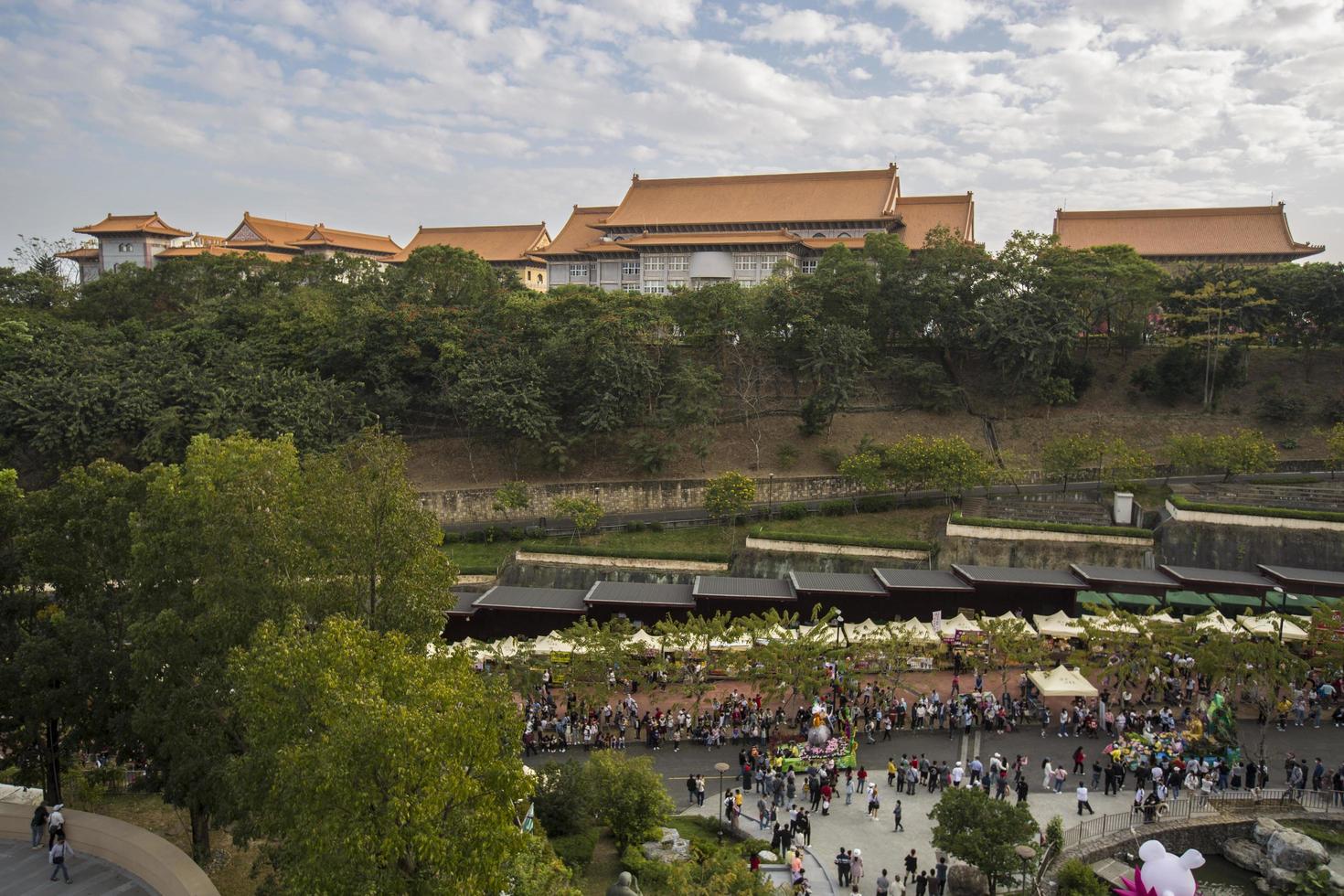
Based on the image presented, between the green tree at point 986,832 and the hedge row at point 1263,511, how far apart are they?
19.7 metres

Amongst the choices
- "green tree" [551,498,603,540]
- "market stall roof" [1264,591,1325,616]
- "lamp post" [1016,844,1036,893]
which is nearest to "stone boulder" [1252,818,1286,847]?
"lamp post" [1016,844,1036,893]

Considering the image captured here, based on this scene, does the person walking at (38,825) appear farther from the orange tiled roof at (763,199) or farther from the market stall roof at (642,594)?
the orange tiled roof at (763,199)

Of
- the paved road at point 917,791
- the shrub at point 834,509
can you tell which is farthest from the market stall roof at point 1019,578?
the shrub at point 834,509

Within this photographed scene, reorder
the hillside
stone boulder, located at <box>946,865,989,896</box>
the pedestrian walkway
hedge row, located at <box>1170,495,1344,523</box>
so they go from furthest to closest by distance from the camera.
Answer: the hillside, hedge row, located at <box>1170,495,1344,523</box>, stone boulder, located at <box>946,865,989,896</box>, the pedestrian walkway

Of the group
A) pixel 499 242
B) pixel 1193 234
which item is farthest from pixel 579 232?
pixel 1193 234

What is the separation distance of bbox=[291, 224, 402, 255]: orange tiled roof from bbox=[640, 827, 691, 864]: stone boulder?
196 ft

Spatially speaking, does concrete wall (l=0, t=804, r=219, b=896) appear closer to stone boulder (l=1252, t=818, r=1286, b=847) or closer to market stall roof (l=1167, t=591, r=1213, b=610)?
stone boulder (l=1252, t=818, r=1286, b=847)

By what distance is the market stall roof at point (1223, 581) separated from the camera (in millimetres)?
26203

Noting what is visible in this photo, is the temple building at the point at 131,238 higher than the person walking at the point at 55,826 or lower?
higher

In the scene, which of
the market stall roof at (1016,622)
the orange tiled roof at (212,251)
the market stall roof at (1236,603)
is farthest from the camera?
the orange tiled roof at (212,251)

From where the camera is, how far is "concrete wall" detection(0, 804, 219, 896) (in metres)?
12.0

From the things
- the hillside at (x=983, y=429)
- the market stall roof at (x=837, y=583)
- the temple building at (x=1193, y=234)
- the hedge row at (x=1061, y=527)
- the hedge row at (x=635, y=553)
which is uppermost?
the temple building at (x=1193, y=234)

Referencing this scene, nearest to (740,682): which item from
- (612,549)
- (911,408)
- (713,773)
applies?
(713,773)

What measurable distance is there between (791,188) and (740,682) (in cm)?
3862
